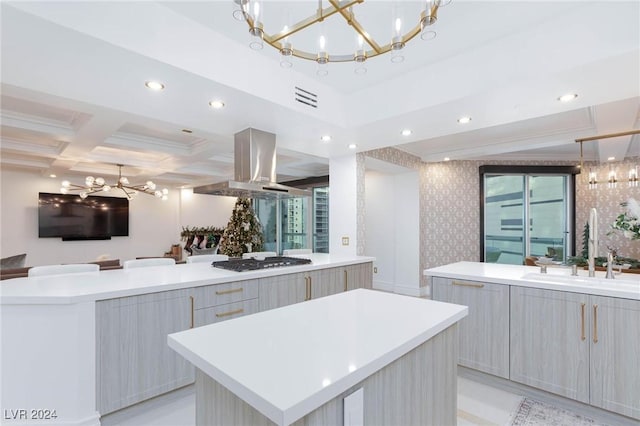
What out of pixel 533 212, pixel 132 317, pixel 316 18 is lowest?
pixel 132 317

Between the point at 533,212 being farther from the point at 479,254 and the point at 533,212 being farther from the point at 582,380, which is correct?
the point at 582,380

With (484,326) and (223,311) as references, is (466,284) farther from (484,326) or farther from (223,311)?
(223,311)

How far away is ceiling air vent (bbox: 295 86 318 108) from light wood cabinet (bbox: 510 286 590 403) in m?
2.26

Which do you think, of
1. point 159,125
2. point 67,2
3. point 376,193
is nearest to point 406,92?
point 67,2

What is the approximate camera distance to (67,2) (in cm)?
150

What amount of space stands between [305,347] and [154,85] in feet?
6.92

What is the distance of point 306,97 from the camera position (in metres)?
2.69

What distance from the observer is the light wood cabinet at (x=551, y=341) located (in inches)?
78.8

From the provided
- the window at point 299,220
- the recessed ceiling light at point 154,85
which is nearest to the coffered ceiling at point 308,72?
the recessed ceiling light at point 154,85

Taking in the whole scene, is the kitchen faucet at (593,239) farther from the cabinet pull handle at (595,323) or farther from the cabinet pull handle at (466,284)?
the cabinet pull handle at (466,284)

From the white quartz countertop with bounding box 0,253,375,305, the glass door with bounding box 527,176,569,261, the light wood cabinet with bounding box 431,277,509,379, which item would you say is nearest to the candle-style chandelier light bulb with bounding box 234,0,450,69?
the white quartz countertop with bounding box 0,253,375,305

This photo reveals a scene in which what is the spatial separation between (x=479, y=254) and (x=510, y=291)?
354 centimetres

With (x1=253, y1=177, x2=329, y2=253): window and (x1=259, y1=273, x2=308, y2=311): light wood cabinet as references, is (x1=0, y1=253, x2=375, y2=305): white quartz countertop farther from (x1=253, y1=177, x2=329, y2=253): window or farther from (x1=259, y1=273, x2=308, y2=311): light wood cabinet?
(x1=253, y1=177, x2=329, y2=253): window

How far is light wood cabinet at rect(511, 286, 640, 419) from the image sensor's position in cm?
185
